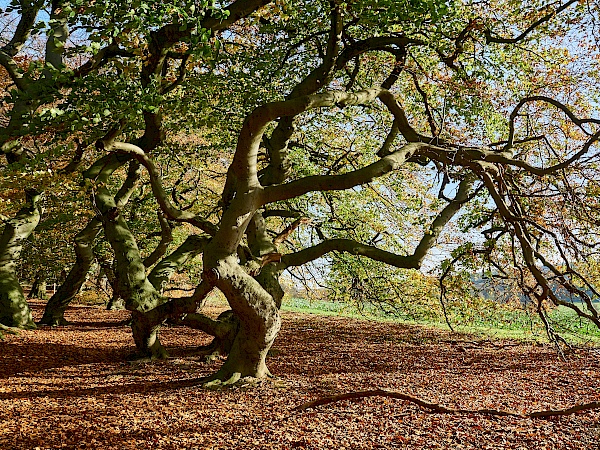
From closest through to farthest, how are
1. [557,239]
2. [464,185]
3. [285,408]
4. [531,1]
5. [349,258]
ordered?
[285,408]
[557,239]
[531,1]
[464,185]
[349,258]

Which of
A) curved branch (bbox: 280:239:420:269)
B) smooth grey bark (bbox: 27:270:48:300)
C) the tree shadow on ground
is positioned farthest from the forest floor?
smooth grey bark (bbox: 27:270:48:300)

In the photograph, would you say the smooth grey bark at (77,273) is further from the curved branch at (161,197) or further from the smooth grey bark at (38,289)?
the smooth grey bark at (38,289)

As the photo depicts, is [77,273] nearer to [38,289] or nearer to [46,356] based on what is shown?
[46,356]

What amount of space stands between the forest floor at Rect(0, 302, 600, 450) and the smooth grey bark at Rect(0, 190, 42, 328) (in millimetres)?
748

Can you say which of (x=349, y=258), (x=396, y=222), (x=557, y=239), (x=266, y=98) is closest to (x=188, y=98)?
(x=266, y=98)

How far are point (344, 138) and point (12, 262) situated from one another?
27.6 feet

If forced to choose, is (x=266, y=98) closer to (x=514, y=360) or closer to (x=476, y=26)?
(x=476, y=26)

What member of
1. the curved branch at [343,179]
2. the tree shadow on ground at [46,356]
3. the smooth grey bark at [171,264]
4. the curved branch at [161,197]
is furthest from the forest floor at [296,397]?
the curved branch at [343,179]

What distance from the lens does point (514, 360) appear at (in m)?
9.68

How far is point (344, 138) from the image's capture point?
11.2 metres

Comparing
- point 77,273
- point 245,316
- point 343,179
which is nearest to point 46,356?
point 77,273

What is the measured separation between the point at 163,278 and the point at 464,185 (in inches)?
235

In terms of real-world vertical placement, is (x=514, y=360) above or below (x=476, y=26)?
below

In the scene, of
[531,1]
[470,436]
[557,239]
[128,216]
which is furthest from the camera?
[128,216]
